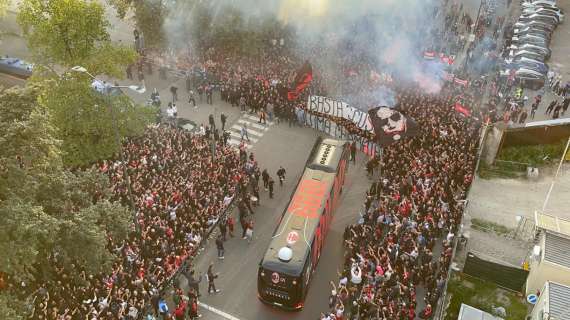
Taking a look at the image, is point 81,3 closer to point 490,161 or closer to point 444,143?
point 444,143

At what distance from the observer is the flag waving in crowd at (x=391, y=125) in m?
27.2

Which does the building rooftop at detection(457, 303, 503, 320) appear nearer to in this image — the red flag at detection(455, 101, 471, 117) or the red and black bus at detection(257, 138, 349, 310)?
the red and black bus at detection(257, 138, 349, 310)

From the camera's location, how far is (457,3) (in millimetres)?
49531

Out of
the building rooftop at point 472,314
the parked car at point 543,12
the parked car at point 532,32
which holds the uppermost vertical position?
the parked car at point 543,12

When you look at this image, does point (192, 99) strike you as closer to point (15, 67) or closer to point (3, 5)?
point (15, 67)

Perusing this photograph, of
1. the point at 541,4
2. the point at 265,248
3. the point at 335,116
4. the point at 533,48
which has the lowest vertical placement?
the point at 265,248

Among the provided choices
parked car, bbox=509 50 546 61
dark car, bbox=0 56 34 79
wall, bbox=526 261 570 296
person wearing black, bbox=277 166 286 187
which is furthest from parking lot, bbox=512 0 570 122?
dark car, bbox=0 56 34 79

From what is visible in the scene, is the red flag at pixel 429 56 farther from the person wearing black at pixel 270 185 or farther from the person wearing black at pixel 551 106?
the person wearing black at pixel 270 185

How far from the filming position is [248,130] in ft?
113

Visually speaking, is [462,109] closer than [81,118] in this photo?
No

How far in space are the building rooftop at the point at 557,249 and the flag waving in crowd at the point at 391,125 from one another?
8.18 meters

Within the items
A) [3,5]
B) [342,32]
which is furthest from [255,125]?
[3,5]

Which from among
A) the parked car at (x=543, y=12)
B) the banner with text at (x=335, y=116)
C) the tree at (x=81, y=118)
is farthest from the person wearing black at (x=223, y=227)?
the parked car at (x=543, y=12)

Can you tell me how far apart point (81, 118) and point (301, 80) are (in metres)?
12.7
